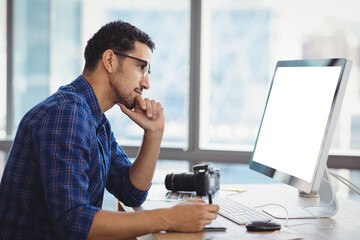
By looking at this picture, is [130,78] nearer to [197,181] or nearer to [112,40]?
[112,40]

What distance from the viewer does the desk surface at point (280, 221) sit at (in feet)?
4.03

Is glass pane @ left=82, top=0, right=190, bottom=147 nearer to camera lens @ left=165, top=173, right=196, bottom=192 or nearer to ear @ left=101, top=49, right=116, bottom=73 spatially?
camera lens @ left=165, top=173, right=196, bottom=192

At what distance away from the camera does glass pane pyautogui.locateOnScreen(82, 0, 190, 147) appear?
11.1 feet

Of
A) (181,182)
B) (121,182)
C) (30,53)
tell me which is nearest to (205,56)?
(30,53)

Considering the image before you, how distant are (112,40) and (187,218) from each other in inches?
29.5

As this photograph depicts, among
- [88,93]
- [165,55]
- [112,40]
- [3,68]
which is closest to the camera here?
[88,93]

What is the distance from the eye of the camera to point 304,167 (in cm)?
139

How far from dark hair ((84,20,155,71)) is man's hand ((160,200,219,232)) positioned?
0.64 m

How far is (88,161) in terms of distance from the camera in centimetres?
130

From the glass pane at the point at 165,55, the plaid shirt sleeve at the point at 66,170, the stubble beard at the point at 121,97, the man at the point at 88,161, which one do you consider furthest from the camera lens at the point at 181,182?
the glass pane at the point at 165,55

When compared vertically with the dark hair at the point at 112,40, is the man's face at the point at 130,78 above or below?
below

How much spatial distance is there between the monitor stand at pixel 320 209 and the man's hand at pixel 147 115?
1.69 ft

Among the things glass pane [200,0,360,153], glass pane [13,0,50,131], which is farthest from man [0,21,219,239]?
glass pane [13,0,50,131]

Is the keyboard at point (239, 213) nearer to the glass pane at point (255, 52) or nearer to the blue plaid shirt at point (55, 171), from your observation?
the blue plaid shirt at point (55, 171)
